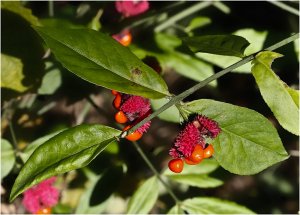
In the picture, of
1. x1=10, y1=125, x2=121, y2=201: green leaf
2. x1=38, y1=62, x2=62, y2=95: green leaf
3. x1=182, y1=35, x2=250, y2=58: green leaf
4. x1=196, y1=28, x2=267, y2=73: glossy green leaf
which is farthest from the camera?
x1=38, y1=62, x2=62, y2=95: green leaf

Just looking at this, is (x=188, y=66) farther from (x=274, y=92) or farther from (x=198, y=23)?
(x=274, y=92)

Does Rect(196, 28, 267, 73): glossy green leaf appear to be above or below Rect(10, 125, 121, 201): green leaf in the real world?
below

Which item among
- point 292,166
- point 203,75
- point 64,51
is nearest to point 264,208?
point 292,166

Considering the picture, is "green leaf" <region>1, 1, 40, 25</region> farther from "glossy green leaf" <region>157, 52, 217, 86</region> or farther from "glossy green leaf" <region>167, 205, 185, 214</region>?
"glossy green leaf" <region>167, 205, 185, 214</region>

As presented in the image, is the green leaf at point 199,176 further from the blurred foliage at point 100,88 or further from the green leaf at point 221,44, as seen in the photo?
the green leaf at point 221,44

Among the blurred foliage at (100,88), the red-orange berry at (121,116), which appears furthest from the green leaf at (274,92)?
the blurred foliage at (100,88)

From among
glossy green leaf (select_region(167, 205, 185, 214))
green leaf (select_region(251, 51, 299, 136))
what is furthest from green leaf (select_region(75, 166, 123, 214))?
green leaf (select_region(251, 51, 299, 136))
